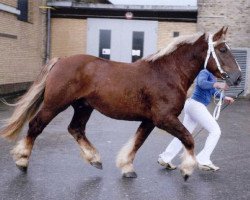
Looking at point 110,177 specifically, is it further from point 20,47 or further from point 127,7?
point 127,7

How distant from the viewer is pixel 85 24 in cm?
1911

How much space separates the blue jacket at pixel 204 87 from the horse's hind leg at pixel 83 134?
1433mm

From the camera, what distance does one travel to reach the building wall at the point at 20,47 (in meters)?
15.6

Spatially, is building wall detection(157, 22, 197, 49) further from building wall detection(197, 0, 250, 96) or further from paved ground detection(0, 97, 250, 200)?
paved ground detection(0, 97, 250, 200)

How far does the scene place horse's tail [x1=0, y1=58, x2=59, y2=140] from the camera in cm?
572

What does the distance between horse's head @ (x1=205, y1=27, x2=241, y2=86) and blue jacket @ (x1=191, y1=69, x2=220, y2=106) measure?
1.32ft

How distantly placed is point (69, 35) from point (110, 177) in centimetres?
1429

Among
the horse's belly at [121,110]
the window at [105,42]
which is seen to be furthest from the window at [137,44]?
the horse's belly at [121,110]

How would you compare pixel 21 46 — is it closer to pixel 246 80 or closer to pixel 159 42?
pixel 159 42

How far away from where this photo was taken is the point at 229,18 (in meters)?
18.4

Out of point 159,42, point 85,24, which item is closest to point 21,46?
point 85,24

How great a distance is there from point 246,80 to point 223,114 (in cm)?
570

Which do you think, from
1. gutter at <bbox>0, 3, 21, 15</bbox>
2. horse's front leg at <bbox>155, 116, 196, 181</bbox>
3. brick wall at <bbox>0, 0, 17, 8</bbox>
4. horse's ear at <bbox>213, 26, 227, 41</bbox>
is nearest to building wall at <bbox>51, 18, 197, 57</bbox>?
gutter at <bbox>0, 3, 21, 15</bbox>

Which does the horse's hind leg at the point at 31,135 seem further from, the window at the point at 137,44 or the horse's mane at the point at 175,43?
the window at the point at 137,44
